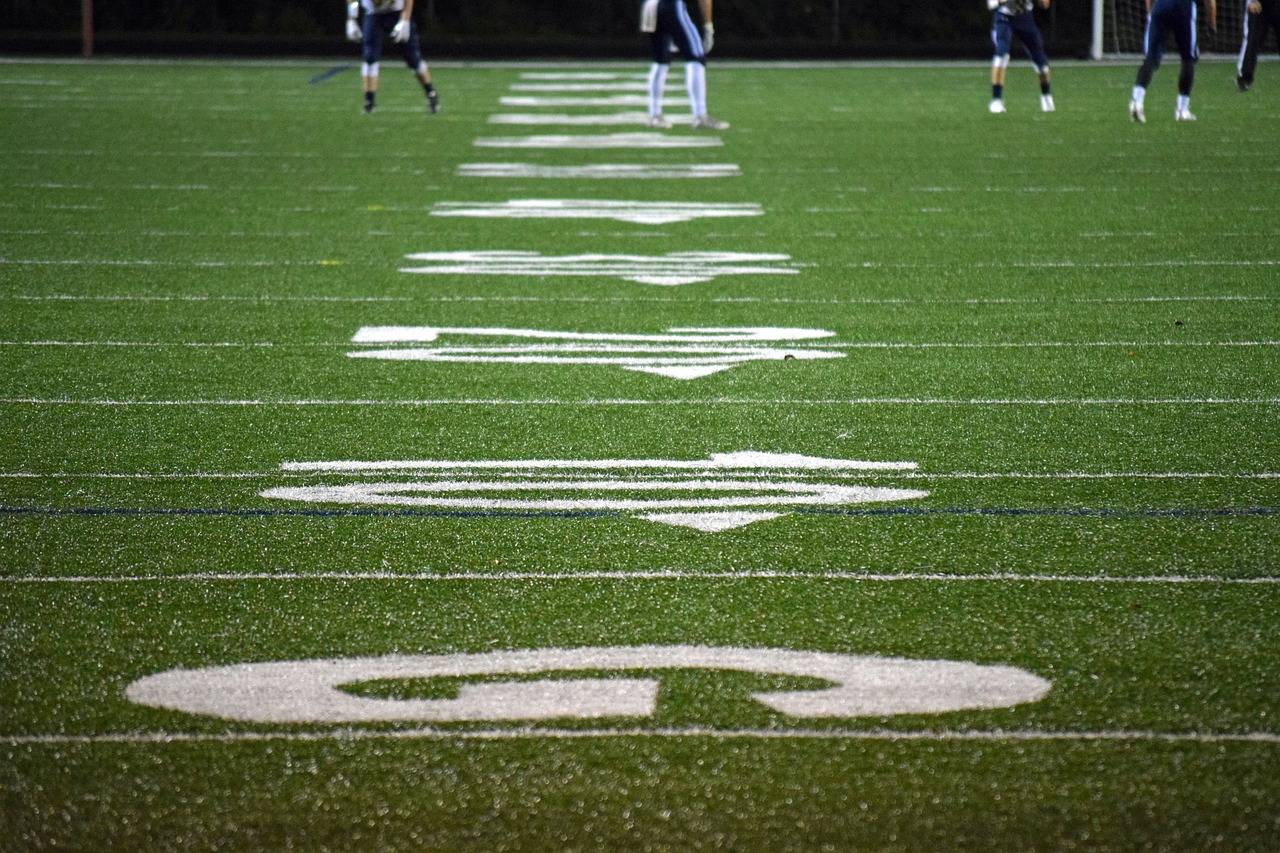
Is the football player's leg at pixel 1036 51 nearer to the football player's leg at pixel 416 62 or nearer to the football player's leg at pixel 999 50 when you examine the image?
the football player's leg at pixel 999 50

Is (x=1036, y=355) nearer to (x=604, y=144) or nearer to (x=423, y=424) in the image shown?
(x=423, y=424)

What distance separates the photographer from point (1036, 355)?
6539 mm

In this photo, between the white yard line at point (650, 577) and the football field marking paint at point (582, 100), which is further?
the football field marking paint at point (582, 100)

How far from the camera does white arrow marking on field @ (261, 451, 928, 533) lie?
4.56 m

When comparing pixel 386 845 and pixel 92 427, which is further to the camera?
pixel 92 427

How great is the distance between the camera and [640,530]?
172 inches

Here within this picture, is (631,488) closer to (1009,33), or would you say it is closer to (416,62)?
(416,62)

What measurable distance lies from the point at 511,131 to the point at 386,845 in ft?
46.1

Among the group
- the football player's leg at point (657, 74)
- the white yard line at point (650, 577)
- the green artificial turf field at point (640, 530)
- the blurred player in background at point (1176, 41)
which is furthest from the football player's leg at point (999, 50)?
the white yard line at point (650, 577)

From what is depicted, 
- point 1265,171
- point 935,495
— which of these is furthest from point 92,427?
point 1265,171

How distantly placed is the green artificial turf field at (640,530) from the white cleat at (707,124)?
564 centimetres

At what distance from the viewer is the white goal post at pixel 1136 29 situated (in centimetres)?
2656

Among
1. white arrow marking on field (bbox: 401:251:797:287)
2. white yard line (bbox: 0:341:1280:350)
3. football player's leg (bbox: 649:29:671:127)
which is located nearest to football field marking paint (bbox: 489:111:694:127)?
football player's leg (bbox: 649:29:671:127)

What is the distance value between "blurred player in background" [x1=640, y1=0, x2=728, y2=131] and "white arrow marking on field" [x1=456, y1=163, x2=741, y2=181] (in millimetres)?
2248
